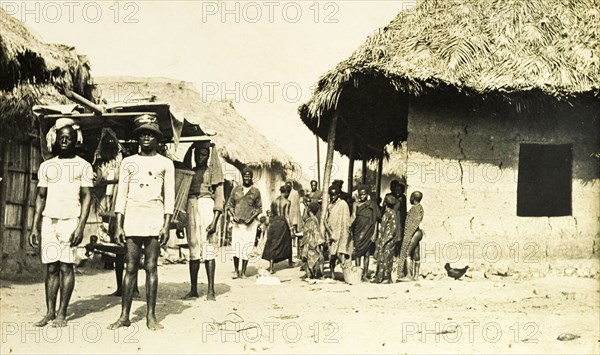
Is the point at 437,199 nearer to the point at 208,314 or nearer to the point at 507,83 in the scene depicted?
the point at 507,83

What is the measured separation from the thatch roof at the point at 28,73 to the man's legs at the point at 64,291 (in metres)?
3.30

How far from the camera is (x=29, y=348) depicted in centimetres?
495

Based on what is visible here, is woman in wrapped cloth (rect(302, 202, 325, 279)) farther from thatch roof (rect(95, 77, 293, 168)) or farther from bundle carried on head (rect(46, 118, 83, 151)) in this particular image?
thatch roof (rect(95, 77, 293, 168))

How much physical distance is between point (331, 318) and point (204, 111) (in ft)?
56.9

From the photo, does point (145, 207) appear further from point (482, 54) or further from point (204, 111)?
point (204, 111)

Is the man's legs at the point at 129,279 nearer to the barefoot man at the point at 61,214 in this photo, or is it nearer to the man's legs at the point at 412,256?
the barefoot man at the point at 61,214

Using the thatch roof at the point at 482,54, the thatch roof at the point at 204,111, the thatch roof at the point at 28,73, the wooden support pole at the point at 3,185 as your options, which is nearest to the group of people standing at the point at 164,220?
the thatch roof at the point at 482,54

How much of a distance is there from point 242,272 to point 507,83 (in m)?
5.07

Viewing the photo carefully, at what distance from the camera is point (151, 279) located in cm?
577

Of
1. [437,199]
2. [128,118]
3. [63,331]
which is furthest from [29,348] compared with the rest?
[437,199]

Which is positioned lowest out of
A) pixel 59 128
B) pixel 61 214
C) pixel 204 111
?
pixel 61 214

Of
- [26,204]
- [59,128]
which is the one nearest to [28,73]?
[26,204]

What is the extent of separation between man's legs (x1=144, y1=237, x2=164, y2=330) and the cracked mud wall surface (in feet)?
16.0

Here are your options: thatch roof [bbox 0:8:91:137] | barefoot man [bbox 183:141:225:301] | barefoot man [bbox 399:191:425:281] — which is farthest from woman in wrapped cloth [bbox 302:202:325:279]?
thatch roof [bbox 0:8:91:137]
